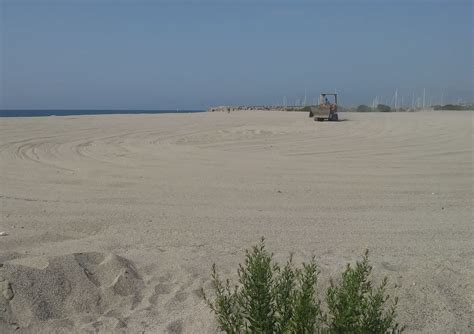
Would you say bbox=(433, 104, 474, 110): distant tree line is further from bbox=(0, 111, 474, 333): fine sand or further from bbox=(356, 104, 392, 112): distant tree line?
bbox=(0, 111, 474, 333): fine sand

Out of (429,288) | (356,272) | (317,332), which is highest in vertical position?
(356,272)

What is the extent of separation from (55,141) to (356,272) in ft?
43.2

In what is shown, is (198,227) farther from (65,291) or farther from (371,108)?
(371,108)

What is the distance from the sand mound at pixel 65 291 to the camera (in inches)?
154

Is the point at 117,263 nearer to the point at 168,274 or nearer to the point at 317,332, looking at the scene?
the point at 168,274

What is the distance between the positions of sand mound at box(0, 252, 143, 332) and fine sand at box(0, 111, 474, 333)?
0.04 ft

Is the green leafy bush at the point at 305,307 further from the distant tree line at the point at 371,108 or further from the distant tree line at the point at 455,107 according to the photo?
the distant tree line at the point at 455,107

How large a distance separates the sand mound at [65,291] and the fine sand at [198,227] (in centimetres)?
1

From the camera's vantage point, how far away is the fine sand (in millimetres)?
4137

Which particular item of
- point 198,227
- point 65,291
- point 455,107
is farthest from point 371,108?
point 65,291

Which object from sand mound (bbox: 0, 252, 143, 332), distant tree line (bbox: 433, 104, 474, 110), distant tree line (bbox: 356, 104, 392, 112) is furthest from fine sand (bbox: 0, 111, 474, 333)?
distant tree line (bbox: 433, 104, 474, 110)

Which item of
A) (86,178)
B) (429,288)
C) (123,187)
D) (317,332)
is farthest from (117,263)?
(86,178)

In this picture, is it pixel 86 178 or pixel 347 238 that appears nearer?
pixel 347 238

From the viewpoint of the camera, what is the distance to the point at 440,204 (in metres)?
7.48
